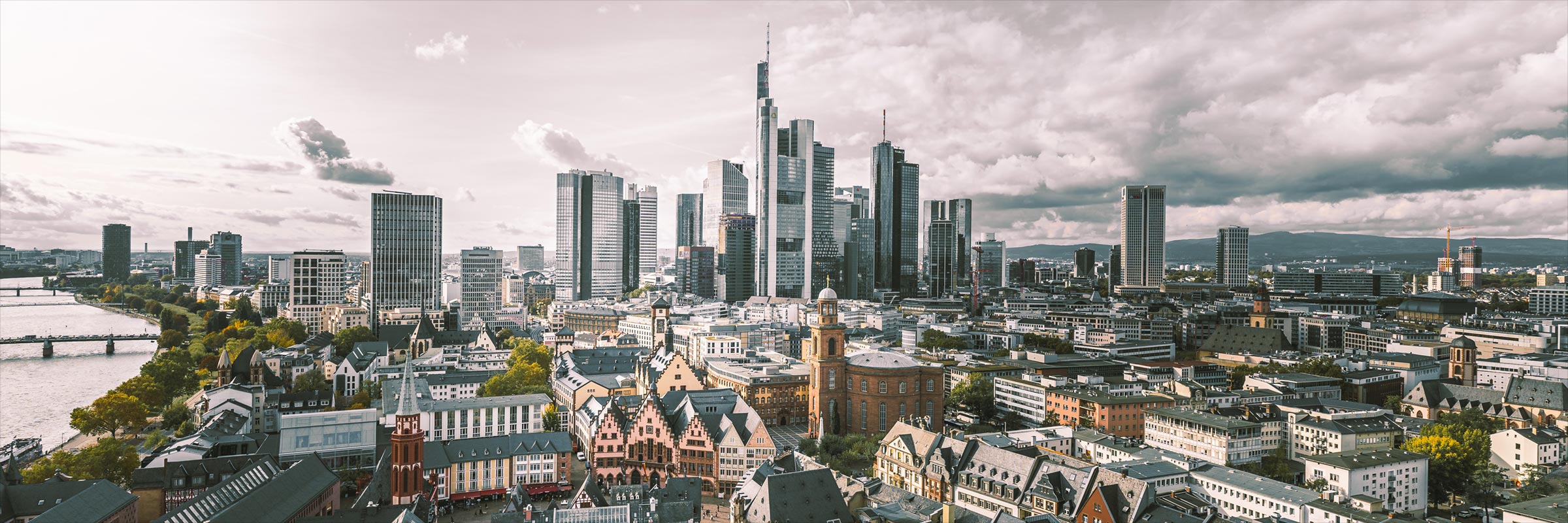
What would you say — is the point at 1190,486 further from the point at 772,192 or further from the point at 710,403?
the point at 772,192

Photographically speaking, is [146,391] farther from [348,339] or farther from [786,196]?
[786,196]

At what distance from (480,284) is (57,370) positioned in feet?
191

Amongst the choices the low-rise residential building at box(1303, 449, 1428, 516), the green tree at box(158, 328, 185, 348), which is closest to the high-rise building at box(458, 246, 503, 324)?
the green tree at box(158, 328, 185, 348)

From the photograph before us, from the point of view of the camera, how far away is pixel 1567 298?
13512cm

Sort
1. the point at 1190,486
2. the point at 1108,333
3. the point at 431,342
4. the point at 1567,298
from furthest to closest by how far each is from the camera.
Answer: the point at 1567,298 → the point at 1108,333 → the point at 431,342 → the point at 1190,486

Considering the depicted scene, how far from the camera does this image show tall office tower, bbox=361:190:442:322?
13862cm

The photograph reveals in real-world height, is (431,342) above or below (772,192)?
below

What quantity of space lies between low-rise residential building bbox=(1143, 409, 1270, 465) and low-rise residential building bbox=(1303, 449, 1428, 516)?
631 cm

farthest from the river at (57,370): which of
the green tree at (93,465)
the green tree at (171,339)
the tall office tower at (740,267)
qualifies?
the tall office tower at (740,267)

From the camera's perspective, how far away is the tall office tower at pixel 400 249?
455ft

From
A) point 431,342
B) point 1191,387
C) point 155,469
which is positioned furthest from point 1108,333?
point 155,469

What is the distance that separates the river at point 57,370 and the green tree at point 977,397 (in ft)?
244

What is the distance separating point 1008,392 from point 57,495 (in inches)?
2767

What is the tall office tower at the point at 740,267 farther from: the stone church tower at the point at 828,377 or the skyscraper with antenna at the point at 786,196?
the stone church tower at the point at 828,377
